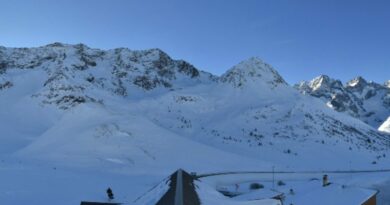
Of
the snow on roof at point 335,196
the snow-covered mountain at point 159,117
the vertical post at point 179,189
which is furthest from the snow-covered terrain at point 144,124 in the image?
the vertical post at point 179,189

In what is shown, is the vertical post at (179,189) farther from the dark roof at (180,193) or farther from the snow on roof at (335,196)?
the snow on roof at (335,196)

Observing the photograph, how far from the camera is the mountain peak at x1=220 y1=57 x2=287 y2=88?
11256cm

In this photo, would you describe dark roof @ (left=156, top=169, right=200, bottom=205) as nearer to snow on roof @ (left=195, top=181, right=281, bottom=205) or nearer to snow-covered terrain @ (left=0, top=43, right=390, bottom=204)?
snow on roof @ (left=195, top=181, right=281, bottom=205)

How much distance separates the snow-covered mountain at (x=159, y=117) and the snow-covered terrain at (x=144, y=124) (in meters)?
0.24

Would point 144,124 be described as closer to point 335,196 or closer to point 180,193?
point 335,196

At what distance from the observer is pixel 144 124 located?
6881cm

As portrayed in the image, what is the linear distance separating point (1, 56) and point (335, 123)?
261 ft

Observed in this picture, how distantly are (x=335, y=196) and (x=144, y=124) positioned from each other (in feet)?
129

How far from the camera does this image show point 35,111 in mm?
76625

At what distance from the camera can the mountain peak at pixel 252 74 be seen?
112562 mm

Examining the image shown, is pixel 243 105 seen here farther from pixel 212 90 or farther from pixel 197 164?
pixel 197 164

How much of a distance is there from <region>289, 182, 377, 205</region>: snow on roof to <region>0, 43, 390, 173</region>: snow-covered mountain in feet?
70.4

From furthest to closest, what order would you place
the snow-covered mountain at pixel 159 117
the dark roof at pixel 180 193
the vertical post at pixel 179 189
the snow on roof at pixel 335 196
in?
the snow-covered mountain at pixel 159 117 < the snow on roof at pixel 335 196 < the dark roof at pixel 180 193 < the vertical post at pixel 179 189

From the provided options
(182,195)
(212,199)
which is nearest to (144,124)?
(212,199)
